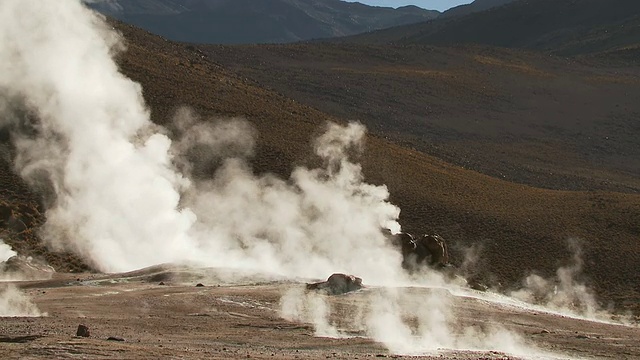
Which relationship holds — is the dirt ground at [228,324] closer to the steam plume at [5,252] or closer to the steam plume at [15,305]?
the steam plume at [15,305]

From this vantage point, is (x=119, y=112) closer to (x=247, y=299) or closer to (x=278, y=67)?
(x=247, y=299)

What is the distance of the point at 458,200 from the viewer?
181 feet

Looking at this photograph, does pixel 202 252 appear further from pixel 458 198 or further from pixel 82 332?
pixel 458 198

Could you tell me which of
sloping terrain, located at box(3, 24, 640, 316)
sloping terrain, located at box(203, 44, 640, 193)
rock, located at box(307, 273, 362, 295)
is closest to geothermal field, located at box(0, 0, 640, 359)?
rock, located at box(307, 273, 362, 295)

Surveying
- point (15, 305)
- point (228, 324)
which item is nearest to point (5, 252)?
point (15, 305)

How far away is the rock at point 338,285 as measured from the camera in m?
29.5

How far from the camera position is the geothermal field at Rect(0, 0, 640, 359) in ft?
76.2

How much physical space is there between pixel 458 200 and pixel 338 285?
26.6 metres

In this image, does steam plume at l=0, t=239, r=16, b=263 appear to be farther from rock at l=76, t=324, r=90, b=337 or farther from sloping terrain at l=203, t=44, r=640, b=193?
sloping terrain at l=203, t=44, r=640, b=193

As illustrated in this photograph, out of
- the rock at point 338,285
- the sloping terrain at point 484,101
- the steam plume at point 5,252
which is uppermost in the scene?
the sloping terrain at point 484,101

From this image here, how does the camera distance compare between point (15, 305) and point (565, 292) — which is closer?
point (15, 305)

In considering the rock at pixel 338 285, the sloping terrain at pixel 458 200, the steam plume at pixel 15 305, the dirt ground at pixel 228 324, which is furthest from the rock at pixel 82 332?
the sloping terrain at pixel 458 200

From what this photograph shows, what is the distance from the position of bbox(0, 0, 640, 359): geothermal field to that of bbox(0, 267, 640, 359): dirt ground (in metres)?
0.08

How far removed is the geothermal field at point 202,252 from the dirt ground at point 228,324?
85 millimetres
